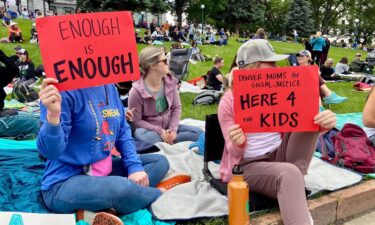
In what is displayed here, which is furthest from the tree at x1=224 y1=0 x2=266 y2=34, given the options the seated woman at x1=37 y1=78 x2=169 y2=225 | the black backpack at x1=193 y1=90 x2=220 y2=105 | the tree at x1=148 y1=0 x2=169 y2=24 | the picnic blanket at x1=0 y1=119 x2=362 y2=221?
the seated woman at x1=37 y1=78 x2=169 y2=225

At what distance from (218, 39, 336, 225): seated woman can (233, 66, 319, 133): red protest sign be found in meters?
0.08

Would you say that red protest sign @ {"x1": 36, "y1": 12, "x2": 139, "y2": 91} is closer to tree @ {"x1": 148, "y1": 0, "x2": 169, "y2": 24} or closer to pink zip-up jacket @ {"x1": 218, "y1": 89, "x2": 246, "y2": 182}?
pink zip-up jacket @ {"x1": 218, "y1": 89, "x2": 246, "y2": 182}

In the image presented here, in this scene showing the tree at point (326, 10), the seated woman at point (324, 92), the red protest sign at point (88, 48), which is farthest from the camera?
the tree at point (326, 10)

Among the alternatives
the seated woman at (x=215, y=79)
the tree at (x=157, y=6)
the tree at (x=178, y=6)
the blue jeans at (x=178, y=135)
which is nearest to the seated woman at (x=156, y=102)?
the blue jeans at (x=178, y=135)

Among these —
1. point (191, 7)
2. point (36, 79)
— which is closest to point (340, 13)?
point (191, 7)

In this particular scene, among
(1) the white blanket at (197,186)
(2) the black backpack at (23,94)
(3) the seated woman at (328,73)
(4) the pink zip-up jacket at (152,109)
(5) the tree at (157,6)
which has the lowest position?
(3) the seated woman at (328,73)

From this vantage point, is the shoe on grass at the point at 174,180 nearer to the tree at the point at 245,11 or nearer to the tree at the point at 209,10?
the tree at the point at 245,11

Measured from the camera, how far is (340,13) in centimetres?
5944

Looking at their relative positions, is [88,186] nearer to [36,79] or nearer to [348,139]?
[348,139]

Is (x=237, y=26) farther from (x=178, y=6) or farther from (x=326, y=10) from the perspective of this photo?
(x=326, y=10)

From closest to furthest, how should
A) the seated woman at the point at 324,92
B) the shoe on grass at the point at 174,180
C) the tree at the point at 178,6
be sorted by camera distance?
the shoe on grass at the point at 174,180, the seated woman at the point at 324,92, the tree at the point at 178,6

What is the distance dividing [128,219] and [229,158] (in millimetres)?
880

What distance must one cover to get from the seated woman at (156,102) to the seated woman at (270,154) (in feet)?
4.99

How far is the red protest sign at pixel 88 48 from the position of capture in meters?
2.37
